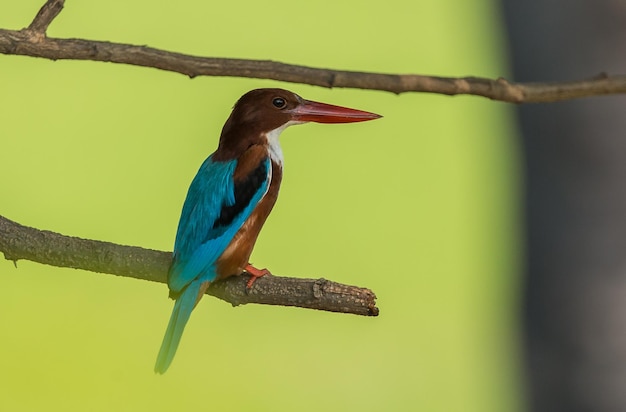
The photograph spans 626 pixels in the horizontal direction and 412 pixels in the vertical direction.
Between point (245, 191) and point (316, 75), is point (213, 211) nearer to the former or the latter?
point (245, 191)

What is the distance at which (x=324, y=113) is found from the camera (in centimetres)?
151

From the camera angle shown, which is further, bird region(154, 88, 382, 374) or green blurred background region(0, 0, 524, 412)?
green blurred background region(0, 0, 524, 412)

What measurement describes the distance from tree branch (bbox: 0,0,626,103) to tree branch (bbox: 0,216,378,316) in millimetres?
277

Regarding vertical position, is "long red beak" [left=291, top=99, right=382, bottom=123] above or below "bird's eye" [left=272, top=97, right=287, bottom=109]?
below

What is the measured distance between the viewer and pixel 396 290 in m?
5.51

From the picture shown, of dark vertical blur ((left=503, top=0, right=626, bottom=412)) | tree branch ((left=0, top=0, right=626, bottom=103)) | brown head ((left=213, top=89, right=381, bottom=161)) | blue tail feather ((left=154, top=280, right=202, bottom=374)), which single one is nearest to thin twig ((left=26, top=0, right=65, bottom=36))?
tree branch ((left=0, top=0, right=626, bottom=103))

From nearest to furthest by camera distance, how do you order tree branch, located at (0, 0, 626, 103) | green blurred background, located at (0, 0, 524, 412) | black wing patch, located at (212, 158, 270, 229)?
1. tree branch, located at (0, 0, 626, 103)
2. black wing patch, located at (212, 158, 270, 229)
3. green blurred background, located at (0, 0, 524, 412)

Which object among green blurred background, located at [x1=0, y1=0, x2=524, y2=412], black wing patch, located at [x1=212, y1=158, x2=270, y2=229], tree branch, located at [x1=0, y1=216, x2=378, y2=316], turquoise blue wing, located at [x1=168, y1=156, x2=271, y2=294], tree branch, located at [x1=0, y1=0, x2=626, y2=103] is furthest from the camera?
green blurred background, located at [x1=0, y1=0, x2=524, y2=412]

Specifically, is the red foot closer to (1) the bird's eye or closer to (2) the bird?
(2) the bird

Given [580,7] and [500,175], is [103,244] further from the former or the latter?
[500,175]

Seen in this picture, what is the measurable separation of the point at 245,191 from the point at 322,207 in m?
2.72

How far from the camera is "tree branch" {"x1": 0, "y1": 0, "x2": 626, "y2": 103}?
4.09ft

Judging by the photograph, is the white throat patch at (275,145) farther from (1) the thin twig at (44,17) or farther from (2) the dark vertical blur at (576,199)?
(2) the dark vertical blur at (576,199)

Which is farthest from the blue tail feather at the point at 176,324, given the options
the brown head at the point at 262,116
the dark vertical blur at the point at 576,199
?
the dark vertical blur at the point at 576,199
